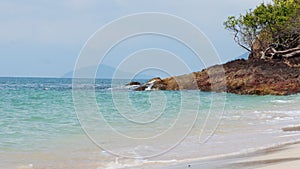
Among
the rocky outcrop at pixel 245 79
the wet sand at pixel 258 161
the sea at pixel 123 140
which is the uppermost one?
the rocky outcrop at pixel 245 79

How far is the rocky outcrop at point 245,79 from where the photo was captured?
3203 cm

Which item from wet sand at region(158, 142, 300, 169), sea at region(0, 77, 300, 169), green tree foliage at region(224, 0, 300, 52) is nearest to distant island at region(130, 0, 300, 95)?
green tree foliage at region(224, 0, 300, 52)

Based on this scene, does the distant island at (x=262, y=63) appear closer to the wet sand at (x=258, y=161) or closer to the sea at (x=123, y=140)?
the sea at (x=123, y=140)

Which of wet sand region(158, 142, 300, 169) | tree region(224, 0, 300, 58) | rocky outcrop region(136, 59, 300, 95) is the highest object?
tree region(224, 0, 300, 58)

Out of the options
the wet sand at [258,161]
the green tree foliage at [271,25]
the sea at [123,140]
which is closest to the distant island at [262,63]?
the green tree foliage at [271,25]

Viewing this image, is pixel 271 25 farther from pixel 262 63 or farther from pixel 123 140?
pixel 123 140

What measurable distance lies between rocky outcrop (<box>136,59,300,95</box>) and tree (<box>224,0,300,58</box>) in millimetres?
2708

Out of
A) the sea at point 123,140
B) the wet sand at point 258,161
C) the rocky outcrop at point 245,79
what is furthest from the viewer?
the rocky outcrop at point 245,79

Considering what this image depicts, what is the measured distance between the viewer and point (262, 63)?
3684 centimetres

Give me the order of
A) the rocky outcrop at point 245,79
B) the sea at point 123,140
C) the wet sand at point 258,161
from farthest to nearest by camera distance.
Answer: the rocky outcrop at point 245,79, the sea at point 123,140, the wet sand at point 258,161

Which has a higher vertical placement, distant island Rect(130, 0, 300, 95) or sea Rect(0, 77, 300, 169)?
distant island Rect(130, 0, 300, 95)

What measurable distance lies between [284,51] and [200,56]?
30.5m

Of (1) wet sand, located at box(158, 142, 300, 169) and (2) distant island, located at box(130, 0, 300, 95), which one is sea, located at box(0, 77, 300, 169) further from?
(2) distant island, located at box(130, 0, 300, 95)

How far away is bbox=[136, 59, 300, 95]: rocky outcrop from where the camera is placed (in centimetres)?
3203
